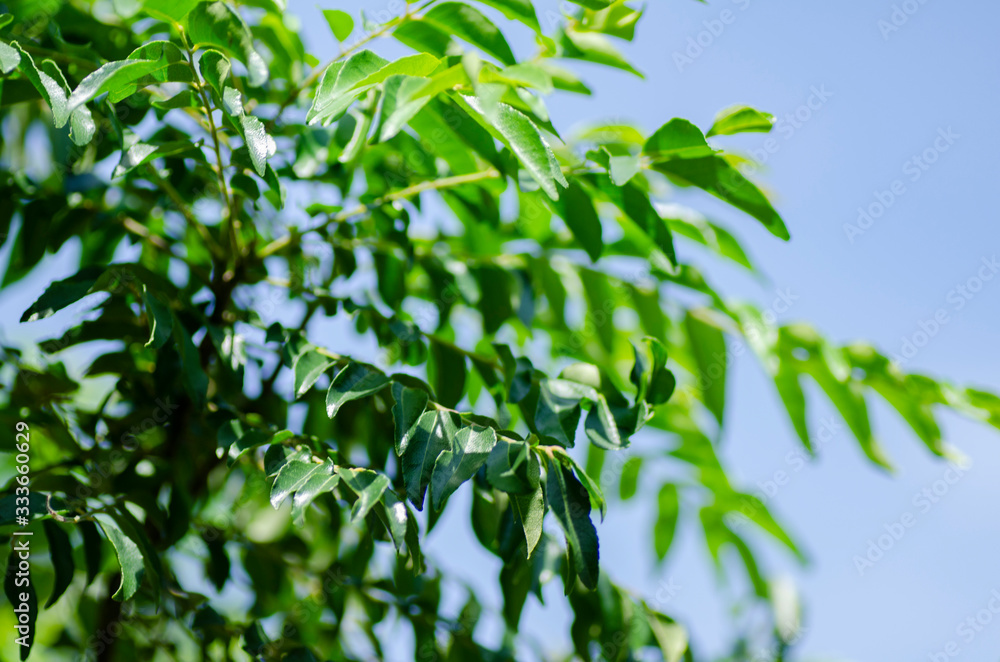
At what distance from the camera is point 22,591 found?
644mm

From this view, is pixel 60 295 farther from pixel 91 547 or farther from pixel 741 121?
pixel 741 121

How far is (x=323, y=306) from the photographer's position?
2.89ft

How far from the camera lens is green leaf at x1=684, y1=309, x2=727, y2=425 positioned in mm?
984

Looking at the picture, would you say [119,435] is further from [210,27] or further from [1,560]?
[210,27]

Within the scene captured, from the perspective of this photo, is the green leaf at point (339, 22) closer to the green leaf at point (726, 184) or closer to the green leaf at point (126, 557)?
the green leaf at point (726, 184)

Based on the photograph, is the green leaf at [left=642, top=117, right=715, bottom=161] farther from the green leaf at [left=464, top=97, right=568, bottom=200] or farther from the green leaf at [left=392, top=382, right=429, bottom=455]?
the green leaf at [left=392, top=382, right=429, bottom=455]

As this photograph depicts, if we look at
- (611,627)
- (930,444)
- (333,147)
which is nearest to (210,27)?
(333,147)

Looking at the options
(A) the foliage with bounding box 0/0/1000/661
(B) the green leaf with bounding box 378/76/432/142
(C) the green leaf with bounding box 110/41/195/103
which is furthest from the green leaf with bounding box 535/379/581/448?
(C) the green leaf with bounding box 110/41/195/103

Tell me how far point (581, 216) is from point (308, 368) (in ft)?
0.96

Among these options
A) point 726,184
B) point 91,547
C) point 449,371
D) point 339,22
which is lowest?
point 91,547

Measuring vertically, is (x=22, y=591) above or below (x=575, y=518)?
below

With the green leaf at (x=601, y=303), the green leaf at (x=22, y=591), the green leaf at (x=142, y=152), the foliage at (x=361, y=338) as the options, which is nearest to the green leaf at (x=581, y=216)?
the foliage at (x=361, y=338)

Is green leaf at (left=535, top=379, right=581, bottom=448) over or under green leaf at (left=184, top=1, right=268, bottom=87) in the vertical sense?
under

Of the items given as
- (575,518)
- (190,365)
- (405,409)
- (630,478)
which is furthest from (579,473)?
(630,478)
